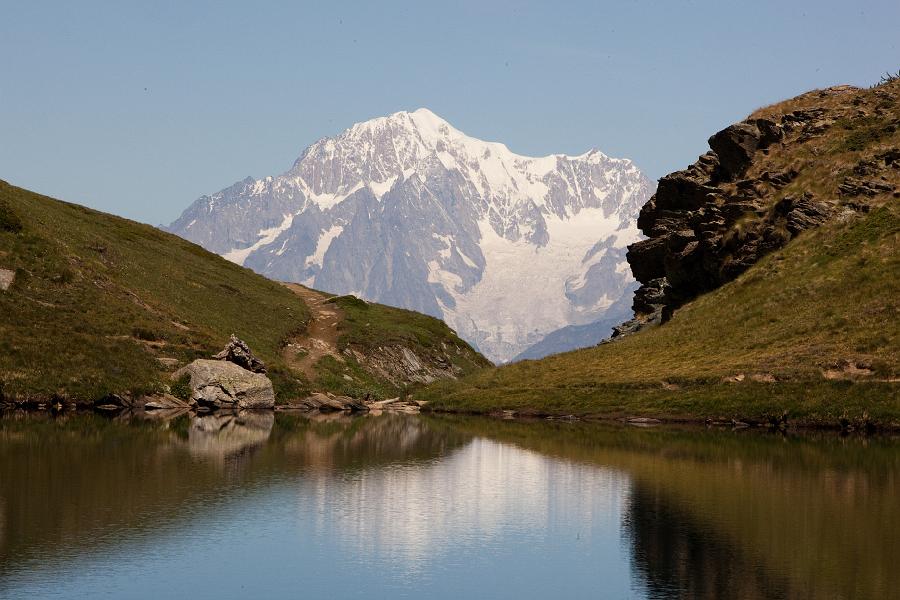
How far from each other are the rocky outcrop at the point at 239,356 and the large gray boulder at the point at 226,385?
2.66 ft

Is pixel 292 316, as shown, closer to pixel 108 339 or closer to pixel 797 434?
pixel 108 339

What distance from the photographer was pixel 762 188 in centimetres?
12356

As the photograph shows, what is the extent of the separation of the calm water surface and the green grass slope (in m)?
16.4

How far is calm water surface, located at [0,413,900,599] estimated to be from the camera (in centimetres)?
2909

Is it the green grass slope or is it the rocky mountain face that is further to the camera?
the rocky mountain face

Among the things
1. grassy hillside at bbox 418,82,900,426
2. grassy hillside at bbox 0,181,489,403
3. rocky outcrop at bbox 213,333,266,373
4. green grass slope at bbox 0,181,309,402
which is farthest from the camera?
rocky outcrop at bbox 213,333,266,373

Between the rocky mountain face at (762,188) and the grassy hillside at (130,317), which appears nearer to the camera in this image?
the grassy hillside at (130,317)

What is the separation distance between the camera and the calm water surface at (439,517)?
29094 millimetres

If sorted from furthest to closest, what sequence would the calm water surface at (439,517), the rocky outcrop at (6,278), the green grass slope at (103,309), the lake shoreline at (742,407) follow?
the rocky outcrop at (6,278) < the green grass slope at (103,309) < the lake shoreline at (742,407) < the calm water surface at (439,517)

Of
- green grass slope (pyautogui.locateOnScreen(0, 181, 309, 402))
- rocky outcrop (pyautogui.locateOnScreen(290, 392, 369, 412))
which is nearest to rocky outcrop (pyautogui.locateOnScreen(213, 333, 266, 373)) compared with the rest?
green grass slope (pyautogui.locateOnScreen(0, 181, 309, 402))

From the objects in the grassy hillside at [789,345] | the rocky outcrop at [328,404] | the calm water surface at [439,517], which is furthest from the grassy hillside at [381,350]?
the calm water surface at [439,517]

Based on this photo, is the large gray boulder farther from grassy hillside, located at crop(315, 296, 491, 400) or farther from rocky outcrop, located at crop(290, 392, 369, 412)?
grassy hillside, located at crop(315, 296, 491, 400)

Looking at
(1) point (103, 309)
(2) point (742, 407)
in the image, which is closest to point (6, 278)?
(1) point (103, 309)

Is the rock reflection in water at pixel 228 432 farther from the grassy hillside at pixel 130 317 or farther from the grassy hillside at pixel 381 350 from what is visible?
the grassy hillside at pixel 381 350
